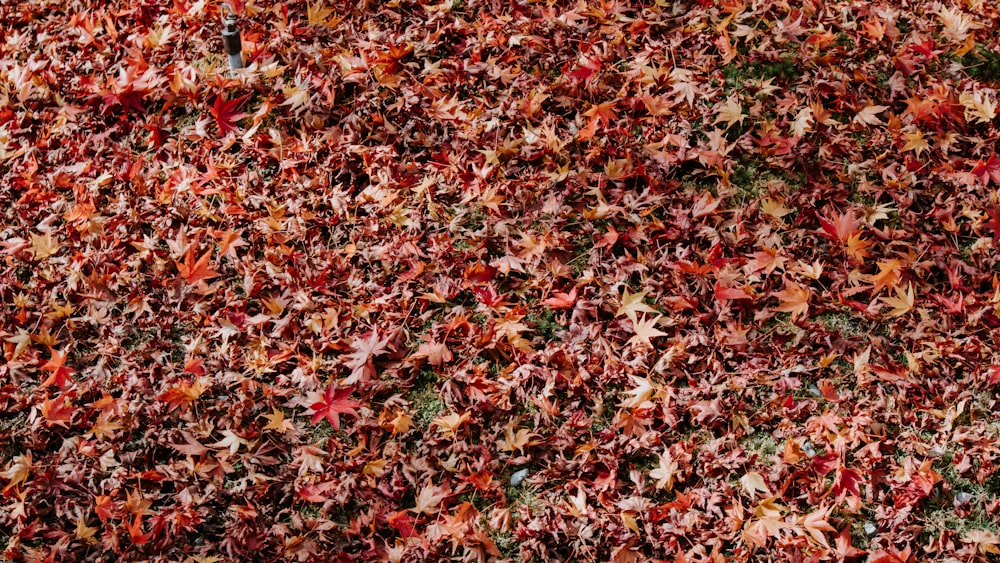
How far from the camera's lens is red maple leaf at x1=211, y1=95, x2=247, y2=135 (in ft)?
12.6

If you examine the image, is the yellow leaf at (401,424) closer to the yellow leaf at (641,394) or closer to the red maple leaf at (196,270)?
the yellow leaf at (641,394)

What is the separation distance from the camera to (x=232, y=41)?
3854mm

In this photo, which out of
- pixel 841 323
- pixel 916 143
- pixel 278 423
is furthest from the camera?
pixel 916 143

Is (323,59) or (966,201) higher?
(323,59)

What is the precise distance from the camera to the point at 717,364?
3.06 metres

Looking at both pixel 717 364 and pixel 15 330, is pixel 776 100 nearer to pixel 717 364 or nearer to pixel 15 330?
pixel 717 364

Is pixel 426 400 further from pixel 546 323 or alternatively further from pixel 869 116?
pixel 869 116

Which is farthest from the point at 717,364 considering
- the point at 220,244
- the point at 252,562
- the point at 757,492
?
the point at 220,244

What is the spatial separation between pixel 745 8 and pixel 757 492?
2631 millimetres

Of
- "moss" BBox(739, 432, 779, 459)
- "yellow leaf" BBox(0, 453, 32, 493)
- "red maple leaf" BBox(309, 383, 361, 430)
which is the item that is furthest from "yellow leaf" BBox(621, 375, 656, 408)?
"yellow leaf" BBox(0, 453, 32, 493)

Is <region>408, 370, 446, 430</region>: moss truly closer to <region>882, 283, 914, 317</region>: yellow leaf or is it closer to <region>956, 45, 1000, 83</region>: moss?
<region>882, 283, 914, 317</region>: yellow leaf

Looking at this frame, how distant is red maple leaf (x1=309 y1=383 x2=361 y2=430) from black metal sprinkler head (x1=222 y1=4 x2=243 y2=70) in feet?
6.36

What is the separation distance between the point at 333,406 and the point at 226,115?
1771mm

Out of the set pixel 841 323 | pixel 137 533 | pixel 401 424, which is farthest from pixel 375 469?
pixel 841 323
